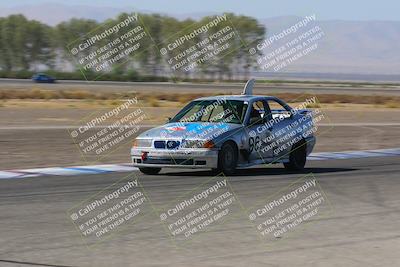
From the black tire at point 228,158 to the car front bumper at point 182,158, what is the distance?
0.47ft

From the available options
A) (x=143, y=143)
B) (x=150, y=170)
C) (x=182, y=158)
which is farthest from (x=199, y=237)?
(x=150, y=170)

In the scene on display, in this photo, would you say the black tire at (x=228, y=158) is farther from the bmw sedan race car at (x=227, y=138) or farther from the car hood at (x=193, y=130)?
the car hood at (x=193, y=130)

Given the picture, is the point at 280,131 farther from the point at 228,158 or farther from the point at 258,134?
the point at 228,158

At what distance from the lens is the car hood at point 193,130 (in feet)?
46.4

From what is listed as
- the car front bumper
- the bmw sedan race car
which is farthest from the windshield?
the car front bumper

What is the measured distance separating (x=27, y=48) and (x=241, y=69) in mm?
34493

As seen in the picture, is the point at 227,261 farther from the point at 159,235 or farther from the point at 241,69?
the point at 241,69

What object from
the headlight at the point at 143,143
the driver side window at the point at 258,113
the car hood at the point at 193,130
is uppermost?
the headlight at the point at 143,143

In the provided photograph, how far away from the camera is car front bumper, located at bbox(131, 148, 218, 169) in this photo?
46.0 ft

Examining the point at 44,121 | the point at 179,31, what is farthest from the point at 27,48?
the point at 44,121

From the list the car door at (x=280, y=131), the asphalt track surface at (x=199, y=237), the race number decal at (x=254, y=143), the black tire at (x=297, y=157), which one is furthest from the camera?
the black tire at (x=297, y=157)
